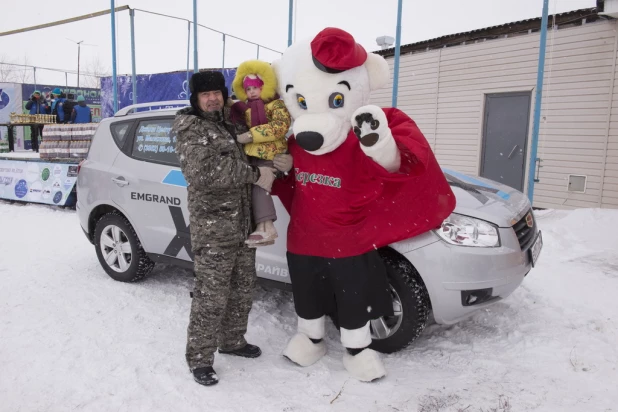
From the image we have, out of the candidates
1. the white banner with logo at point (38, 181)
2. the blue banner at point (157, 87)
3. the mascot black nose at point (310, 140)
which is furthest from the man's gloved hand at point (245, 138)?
the blue banner at point (157, 87)

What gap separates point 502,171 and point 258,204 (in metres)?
7.38

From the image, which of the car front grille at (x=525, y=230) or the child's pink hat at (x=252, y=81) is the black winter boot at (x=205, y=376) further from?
the car front grille at (x=525, y=230)

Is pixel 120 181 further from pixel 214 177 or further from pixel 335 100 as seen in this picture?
pixel 335 100

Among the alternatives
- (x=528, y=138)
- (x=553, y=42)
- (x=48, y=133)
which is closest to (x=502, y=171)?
(x=528, y=138)

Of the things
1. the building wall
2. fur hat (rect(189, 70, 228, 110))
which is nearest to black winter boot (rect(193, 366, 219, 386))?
fur hat (rect(189, 70, 228, 110))

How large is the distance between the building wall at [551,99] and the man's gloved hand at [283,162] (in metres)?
6.83

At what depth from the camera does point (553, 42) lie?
26.2ft

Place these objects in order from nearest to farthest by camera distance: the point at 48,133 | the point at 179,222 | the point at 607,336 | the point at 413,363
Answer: the point at 413,363 → the point at 607,336 → the point at 179,222 → the point at 48,133

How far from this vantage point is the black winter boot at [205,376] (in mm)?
2723

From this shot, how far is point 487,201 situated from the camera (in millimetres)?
3295

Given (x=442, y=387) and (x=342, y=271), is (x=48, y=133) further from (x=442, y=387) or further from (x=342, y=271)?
(x=442, y=387)

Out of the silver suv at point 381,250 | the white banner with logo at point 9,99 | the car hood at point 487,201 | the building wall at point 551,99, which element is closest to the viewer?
the silver suv at point 381,250

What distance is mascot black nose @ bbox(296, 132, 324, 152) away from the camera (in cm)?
256

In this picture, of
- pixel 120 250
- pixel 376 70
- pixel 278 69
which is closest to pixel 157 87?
pixel 120 250
